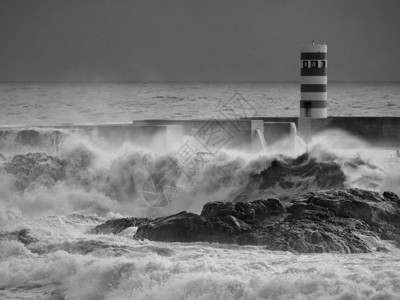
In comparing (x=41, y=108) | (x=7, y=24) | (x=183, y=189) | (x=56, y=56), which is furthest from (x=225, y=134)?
(x=7, y=24)

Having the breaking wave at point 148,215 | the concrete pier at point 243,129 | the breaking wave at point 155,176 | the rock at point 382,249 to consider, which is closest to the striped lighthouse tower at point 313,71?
the concrete pier at point 243,129

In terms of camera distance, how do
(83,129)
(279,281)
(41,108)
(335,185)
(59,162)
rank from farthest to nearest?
(41,108) < (83,129) < (59,162) < (335,185) < (279,281)

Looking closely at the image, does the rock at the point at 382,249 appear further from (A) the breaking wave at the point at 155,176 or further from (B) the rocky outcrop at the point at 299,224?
(A) the breaking wave at the point at 155,176

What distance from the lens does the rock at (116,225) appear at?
1095 cm

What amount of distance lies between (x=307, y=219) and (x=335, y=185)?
2.63m

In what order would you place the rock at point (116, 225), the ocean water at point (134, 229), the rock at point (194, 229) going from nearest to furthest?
the ocean water at point (134, 229) < the rock at point (194, 229) < the rock at point (116, 225)

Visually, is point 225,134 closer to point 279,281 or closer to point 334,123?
point 334,123

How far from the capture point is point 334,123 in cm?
1564

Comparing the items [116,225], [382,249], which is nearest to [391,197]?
[382,249]

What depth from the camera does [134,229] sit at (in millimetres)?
10859

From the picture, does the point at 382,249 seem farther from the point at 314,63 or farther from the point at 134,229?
the point at 314,63

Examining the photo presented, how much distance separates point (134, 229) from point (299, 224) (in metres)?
1.82

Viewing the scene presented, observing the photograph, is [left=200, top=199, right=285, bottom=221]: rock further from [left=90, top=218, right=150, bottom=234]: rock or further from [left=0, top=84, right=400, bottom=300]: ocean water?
[left=90, top=218, right=150, bottom=234]: rock

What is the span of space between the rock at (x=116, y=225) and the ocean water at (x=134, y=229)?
13cm
